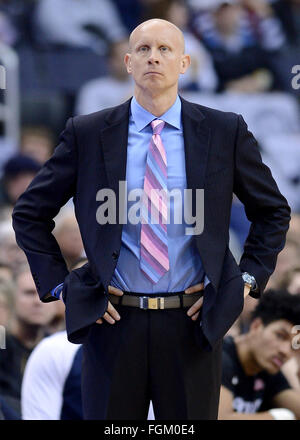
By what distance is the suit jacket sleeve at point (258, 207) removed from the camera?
272cm

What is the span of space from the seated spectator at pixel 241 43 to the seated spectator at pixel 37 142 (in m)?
1.55

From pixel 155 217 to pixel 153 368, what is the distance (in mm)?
444

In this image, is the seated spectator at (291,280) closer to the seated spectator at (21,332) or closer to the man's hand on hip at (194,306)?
the seated spectator at (21,332)

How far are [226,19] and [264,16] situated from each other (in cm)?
35

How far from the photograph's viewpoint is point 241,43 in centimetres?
743

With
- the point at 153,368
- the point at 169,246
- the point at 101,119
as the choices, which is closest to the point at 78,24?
the point at 101,119

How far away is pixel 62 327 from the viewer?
4.93 metres

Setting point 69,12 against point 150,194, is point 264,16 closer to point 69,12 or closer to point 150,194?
point 69,12

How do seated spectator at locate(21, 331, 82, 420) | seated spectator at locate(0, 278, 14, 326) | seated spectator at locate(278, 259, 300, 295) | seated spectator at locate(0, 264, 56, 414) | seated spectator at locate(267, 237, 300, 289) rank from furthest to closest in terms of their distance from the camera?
seated spectator at locate(267, 237, 300, 289), seated spectator at locate(278, 259, 300, 295), seated spectator at locate(0, 278, 14, 326), seated spectator at locate(0, 264, 56, 414), seated spectator at locate(21, 331, 82, 420)

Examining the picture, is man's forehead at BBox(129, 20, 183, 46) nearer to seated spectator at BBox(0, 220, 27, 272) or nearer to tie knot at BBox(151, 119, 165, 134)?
tie knot at BBox(151, 119, 165, 134)

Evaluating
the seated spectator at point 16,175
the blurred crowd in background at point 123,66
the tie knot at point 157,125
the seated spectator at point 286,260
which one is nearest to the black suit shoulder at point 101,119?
the tie knot at point 157,125

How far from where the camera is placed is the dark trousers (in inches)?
103

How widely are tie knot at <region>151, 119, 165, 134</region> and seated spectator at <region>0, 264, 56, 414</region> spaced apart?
232 centimetres

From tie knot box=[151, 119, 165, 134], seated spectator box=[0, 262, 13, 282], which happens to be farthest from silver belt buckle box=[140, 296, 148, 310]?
seated spectator box=[0, 262, 13, 282]
